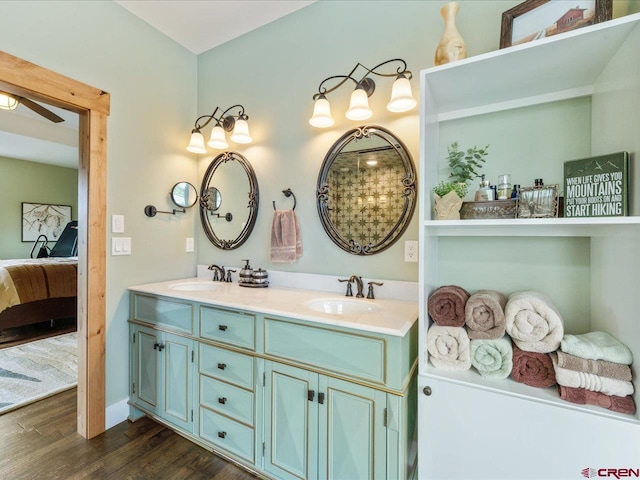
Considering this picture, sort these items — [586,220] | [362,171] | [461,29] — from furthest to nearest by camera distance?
[362,171], [461,29], [586,220]

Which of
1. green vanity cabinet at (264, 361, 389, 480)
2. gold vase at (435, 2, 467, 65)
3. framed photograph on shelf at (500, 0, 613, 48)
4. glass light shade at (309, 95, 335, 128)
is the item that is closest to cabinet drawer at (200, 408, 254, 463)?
green vanity cabinet at (264, 361, 389, 480)

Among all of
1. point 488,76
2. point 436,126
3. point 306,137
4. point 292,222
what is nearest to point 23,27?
point 306,137

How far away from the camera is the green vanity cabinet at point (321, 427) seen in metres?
1.24

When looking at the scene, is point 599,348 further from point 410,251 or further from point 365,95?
point 365,95

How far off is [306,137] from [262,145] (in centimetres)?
39

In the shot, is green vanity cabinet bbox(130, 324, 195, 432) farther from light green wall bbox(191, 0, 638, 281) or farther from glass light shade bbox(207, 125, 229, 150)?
glass light shade bbox(207, 125, 229, 150)

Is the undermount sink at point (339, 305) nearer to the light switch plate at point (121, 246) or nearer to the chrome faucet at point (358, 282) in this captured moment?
the chrome faucet at point (358, 282)

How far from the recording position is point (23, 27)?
5.38 ft

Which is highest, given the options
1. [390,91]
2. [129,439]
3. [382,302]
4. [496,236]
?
[390,91]

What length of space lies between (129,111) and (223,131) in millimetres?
622

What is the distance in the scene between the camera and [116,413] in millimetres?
2039

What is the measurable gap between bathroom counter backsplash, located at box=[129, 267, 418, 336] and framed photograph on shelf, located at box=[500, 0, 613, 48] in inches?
47.4

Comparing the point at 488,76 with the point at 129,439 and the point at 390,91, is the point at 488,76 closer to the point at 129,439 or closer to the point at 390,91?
the point at 390,91

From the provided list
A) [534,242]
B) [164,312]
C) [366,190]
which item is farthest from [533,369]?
[164,312]
